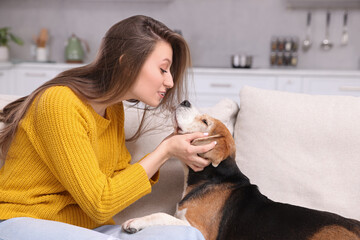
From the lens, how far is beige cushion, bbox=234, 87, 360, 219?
1625mm

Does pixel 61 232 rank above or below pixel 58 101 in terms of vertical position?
below

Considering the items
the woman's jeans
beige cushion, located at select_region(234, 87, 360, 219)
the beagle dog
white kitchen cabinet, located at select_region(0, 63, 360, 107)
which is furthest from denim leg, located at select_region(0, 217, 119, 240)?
white kitchen cabinet, located at select_region(0, 63, 360, 107)

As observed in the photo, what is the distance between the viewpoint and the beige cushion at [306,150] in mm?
1625

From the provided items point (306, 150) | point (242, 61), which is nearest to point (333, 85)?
point (242, 61)

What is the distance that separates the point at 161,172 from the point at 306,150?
630 millimetres

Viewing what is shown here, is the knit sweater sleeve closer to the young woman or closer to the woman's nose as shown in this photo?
the young woman

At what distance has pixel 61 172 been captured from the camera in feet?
4.00

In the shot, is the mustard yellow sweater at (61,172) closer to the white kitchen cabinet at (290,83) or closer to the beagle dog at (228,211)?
the beagle dog at (228,211)

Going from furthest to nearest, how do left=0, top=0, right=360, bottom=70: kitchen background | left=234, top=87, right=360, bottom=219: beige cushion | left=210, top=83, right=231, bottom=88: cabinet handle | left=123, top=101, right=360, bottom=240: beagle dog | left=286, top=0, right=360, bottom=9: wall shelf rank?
left=0, top=0, right=360, bottom=70: kitchen background → left=286, top=0, right=360, bottom=9: wall shelf → left=210, top=83, right=231, bottom=88: cabinet handle → left=234, top=87, right=360, bottom=219: beige cushion → left=123, top=101, right=360, bottom=240: beagle dog

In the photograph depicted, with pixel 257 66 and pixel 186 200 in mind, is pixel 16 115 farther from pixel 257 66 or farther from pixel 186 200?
pixel 257 66

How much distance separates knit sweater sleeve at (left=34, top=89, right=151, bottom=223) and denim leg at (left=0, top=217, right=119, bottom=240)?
11cm

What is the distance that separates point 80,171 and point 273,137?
2.85 feet

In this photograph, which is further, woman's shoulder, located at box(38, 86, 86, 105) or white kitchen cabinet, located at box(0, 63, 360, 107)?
white kitchen cabinet, located at box(0, 63, 360, 107)

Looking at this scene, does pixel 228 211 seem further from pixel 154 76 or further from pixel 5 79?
pixel 5 79
